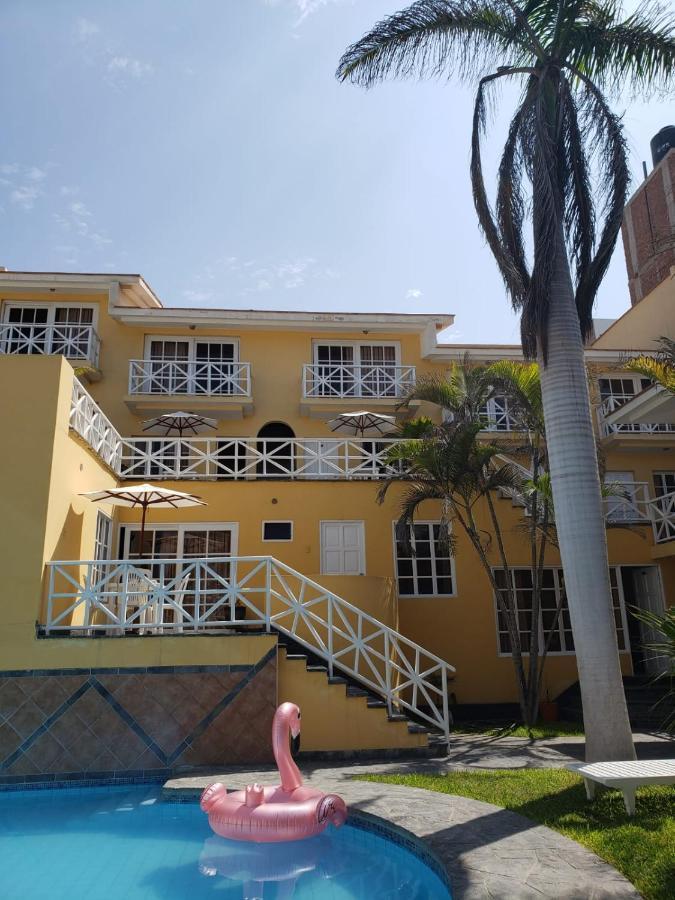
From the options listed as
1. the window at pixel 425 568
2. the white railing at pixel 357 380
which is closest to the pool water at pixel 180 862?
the window at pixel 425 568

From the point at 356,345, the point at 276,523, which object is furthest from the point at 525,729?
the point at 356,345

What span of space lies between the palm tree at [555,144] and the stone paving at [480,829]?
2.97 metres

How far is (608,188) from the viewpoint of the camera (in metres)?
9.16

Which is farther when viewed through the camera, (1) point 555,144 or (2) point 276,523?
(2) point 276,523

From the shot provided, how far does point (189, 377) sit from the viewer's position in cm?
1895

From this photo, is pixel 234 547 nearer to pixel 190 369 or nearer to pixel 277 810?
pixel 190 369

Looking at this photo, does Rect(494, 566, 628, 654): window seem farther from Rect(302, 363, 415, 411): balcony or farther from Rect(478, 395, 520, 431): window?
Rect(302, 363, 415, 411): balcony

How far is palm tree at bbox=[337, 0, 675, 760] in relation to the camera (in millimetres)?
8430

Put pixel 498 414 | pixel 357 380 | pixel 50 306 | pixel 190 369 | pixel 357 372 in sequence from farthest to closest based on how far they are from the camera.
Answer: pixel 498 414, pixel 357 372, pixel 357 380, pixel 50 306, pixel 190 369

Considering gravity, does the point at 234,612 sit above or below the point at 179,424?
below

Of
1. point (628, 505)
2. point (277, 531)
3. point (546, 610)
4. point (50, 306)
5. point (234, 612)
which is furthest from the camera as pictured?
point (50, 306)

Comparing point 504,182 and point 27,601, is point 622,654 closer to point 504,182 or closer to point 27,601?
point 504,182

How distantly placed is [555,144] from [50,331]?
14.7 metres

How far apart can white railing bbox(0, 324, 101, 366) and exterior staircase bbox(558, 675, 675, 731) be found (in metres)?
14.1
